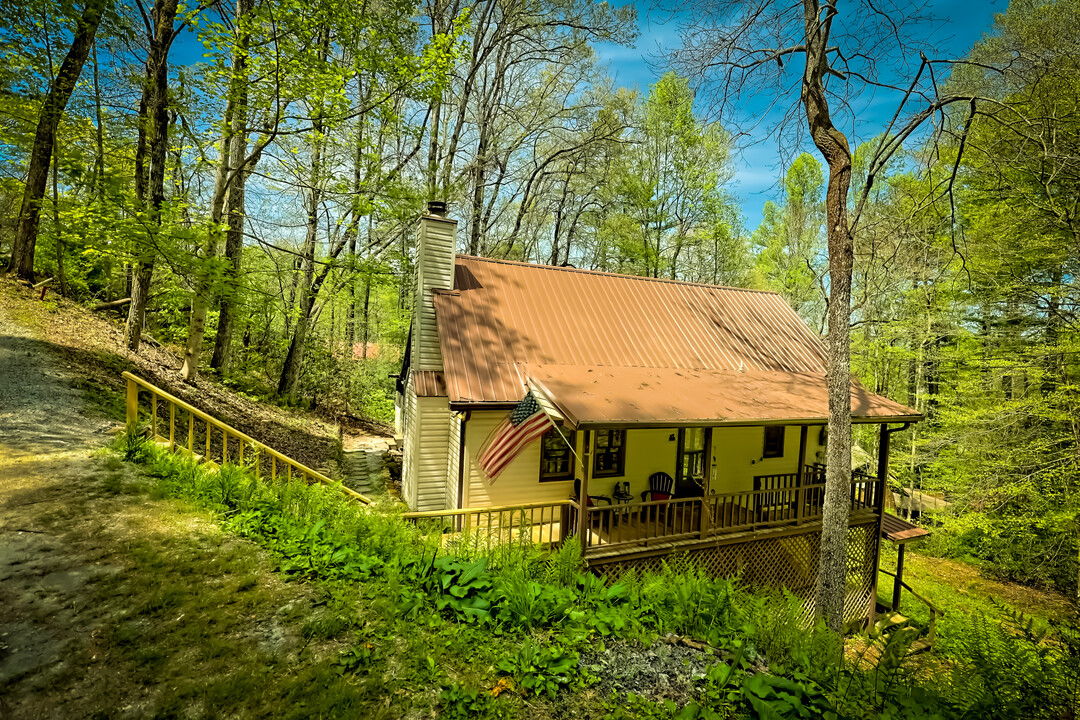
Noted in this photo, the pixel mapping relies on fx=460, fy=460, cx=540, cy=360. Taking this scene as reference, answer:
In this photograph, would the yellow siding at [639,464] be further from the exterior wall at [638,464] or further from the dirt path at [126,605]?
the dirt path at [126,605]

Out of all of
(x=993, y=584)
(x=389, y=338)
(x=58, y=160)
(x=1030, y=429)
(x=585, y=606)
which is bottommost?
(x=993, y=584)

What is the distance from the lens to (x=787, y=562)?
Result: 9.84 metres

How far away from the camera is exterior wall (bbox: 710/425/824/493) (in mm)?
11297

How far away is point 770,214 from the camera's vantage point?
28.9 metres

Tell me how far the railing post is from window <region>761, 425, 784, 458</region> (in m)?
12.7

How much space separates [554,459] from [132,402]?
7209 millimetres

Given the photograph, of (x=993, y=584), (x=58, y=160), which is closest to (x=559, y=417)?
(x=58, y=160)

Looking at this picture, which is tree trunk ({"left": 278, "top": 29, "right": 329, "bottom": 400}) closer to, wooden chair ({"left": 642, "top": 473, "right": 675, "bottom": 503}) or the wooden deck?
the wooden deck

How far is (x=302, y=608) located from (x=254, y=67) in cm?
1178

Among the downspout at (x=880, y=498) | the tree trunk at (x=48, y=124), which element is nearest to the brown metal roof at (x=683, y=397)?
the downspout at (x=880, y=498)

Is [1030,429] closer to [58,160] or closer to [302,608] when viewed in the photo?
[302,608]

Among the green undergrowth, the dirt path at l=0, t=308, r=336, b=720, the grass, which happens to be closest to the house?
the green undergrowth

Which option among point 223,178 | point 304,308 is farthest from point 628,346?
point 304,308

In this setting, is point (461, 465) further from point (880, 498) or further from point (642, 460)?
point (880, 498)
